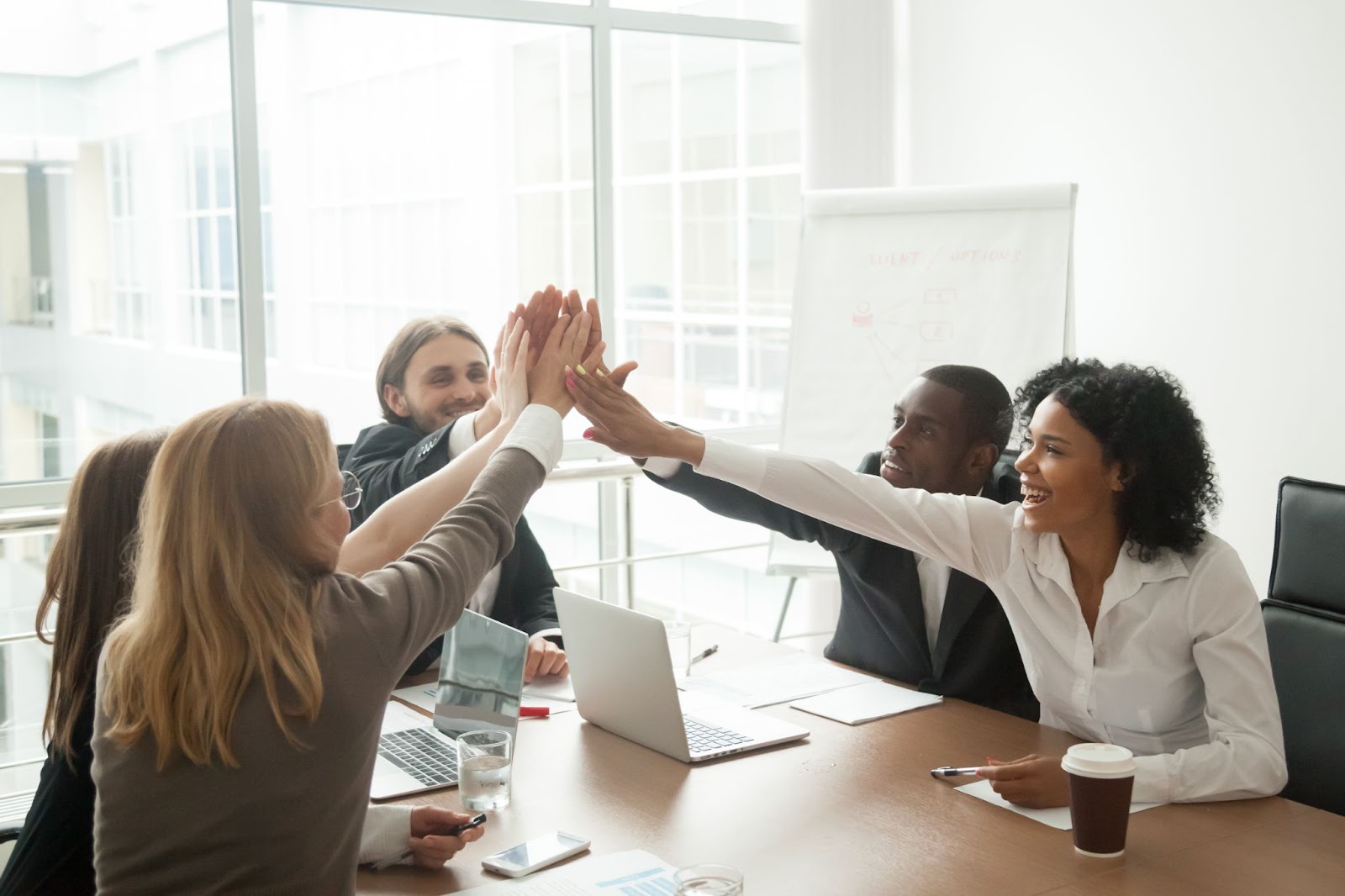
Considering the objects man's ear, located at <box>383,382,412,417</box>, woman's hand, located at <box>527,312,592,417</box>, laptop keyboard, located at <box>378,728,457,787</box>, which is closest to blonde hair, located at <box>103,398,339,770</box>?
laptop keyboard, located at <box>378,728,457,787</box>

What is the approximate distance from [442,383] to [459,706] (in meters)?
1.05

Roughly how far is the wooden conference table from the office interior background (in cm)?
154

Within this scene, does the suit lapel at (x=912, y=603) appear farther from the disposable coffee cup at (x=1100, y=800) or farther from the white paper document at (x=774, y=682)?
the disposable coffee cup at (x=1100, y=800)

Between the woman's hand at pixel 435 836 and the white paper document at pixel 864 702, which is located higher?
the woman's hand at pixel 435 836

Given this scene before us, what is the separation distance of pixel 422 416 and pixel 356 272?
57.9 inches

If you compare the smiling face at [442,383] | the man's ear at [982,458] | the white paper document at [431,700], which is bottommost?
the white paper document at [431,700]

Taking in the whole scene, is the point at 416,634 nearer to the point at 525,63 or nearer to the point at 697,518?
the point at 525,63

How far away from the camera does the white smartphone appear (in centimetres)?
149

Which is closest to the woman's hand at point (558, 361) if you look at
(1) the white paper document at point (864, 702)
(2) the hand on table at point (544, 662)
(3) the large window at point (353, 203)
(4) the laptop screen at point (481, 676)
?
(4) the laptop screen at point (481, 676)

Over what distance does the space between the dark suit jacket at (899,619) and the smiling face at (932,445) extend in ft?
0.28

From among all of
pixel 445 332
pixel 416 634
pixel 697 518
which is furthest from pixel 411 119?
pixel 416 634

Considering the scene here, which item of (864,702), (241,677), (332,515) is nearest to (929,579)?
(864,702)

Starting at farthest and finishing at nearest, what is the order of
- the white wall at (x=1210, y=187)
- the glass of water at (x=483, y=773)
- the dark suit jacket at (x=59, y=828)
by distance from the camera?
the white wall at (x=1210, y=187) < the glass of water at (x=483, y=773) < the dark suit jacket at (x=59, y=828)

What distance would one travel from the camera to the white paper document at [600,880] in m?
1.42
